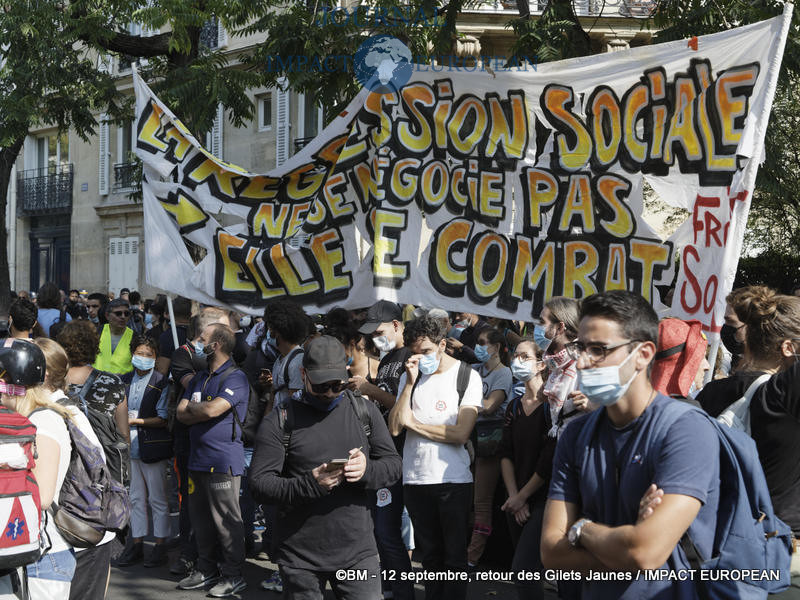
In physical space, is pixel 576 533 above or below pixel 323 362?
below

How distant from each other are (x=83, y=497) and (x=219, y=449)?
7.69ft

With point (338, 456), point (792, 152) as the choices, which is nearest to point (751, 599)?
point (338, 456)

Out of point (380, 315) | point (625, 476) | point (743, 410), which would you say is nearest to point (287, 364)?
point (380, 315)

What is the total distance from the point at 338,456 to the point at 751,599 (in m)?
2.07

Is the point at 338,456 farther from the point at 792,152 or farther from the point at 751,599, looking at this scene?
the point at 792,152

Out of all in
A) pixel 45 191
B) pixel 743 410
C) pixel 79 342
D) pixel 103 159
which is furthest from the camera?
pixel 45 191

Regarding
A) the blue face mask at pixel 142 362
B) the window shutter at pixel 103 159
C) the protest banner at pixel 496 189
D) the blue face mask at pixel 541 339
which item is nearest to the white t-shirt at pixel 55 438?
the blue face mask at pixel 541 339

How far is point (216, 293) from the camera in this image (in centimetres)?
764

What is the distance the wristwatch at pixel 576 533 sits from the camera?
2674mm

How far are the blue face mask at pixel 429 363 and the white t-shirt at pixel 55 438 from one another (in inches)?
89.3

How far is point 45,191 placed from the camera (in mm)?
33438

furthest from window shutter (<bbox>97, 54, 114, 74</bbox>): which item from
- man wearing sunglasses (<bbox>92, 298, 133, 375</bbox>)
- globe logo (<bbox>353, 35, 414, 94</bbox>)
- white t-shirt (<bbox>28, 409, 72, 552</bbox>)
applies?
white t-shirt (<bbox>28, 409, 72, 552</bbox>)

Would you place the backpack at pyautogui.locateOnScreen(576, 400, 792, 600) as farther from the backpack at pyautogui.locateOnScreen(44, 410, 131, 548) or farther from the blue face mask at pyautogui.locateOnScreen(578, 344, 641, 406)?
the backpack at pyautogui.locateOnScreen(44, 410, 131, 548)

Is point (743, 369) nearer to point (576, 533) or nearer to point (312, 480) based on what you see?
point (576, 533)
